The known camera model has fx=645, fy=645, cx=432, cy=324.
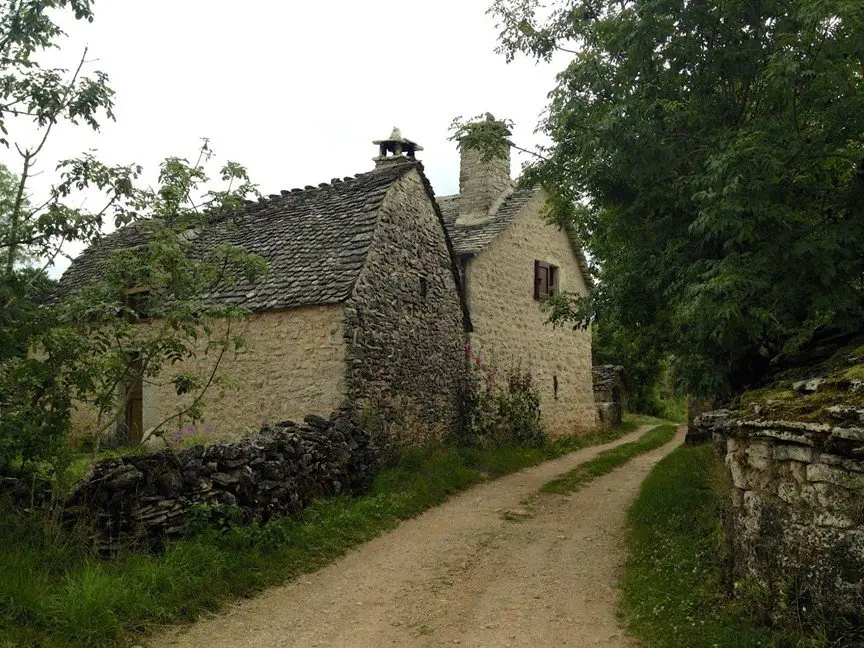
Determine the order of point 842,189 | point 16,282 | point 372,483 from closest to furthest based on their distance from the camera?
point 16,282 < point 842,189 < point 372,483

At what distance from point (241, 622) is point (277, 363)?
6002 mm

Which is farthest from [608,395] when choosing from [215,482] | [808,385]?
[215,482]

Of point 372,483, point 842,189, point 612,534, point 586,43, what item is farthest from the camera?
point 586,43

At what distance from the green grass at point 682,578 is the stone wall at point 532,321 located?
722 cm

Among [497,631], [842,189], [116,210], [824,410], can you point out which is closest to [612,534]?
[497,631]

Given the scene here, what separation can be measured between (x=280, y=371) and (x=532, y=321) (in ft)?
28.5

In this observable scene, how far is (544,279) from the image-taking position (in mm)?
18594

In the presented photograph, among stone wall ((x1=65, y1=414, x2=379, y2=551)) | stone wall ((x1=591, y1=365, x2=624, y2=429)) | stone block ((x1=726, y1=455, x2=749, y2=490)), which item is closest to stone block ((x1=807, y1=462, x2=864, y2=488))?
stone block ((x1=726, y1=455, x2=749, y2=490))

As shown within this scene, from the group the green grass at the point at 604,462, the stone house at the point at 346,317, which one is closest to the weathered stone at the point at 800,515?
the green grass at the point at 604,462

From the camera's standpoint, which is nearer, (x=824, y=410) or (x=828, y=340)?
(x=824, y=410)

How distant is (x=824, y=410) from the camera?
456 cm

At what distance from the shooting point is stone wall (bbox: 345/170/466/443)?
433 inches

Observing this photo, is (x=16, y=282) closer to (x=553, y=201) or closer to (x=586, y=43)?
(x=553, y=201)

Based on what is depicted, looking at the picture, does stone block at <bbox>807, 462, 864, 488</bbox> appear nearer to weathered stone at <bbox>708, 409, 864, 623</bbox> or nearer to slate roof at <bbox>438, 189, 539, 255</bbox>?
weathered stone at <bbox>708, 409, 864, 623</bbox>
